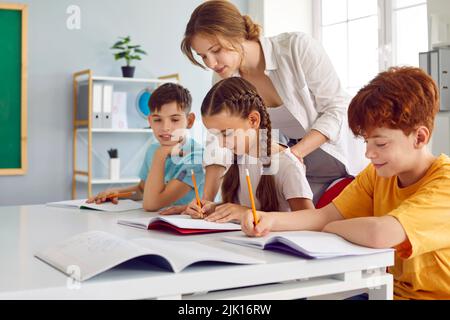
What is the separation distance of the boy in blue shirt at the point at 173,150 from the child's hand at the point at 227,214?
19.9 inches

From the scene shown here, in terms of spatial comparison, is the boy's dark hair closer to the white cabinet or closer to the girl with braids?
the girl with braids

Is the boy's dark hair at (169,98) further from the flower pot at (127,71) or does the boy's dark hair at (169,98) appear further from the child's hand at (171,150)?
the flower pot at (127,71)

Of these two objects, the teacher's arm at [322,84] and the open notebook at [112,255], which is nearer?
the open notebook at [112,255]

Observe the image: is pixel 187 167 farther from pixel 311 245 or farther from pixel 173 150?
pixel 311 245

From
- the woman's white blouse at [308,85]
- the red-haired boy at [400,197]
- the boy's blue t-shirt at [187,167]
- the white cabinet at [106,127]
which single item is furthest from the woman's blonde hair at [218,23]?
the white cabinet at [106,127]

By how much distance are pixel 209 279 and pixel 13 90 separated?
3.50m

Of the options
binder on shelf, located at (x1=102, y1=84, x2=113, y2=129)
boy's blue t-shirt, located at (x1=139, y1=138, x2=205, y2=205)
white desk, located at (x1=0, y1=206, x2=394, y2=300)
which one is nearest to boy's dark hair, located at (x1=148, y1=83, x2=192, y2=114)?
boy's blue t-shirt, located at (x1=139, y1=138, x2=205, y2=205)

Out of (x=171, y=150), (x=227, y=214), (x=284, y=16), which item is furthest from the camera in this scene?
(x=284, y=16)

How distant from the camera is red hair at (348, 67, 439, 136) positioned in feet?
3.94

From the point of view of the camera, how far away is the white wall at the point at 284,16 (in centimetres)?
441

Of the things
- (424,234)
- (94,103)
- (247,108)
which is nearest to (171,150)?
(247,108)

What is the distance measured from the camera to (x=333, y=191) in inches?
69.6
